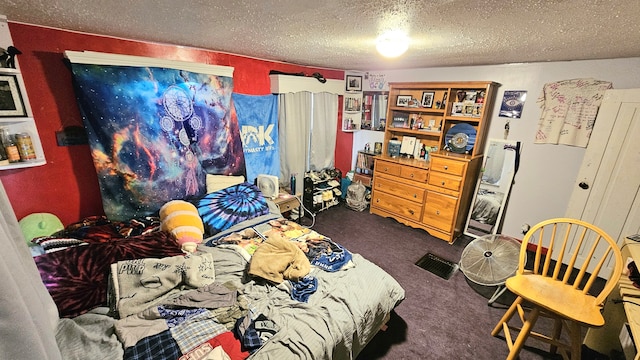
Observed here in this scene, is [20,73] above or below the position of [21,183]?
above

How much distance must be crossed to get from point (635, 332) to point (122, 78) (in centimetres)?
341

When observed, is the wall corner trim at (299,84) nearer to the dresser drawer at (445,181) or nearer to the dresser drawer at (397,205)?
the dresser drawer at (397,205)

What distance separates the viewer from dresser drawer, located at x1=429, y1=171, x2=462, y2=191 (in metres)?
2.98

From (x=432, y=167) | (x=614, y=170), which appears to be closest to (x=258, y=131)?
(x=432, y=167)

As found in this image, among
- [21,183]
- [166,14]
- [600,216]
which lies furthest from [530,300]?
[21,183]

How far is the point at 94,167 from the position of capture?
6.86ft

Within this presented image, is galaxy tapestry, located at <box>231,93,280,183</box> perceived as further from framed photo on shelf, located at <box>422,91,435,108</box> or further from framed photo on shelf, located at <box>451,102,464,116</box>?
framed photo on shelf, located at <box>451,102,464,116</box>

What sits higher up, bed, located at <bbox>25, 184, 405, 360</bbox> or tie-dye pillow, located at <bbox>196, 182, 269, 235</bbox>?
tie-dye pillow, located at <bbox>196, 182, 269, 235</bbox>

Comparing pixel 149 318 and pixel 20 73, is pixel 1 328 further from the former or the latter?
pixel 20 73

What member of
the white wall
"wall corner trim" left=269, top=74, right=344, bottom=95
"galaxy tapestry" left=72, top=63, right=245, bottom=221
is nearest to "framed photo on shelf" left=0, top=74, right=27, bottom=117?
"galaxy tapestry" left=72, top=63, right=245, bottom=221

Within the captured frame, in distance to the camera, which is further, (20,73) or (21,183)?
(21,183)

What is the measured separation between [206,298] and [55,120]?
1.77 m

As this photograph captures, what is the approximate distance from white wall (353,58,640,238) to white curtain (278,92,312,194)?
1974mm

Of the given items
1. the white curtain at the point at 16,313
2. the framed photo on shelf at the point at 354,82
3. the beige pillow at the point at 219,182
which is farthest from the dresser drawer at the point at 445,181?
the white curtain at the point at 16,313
